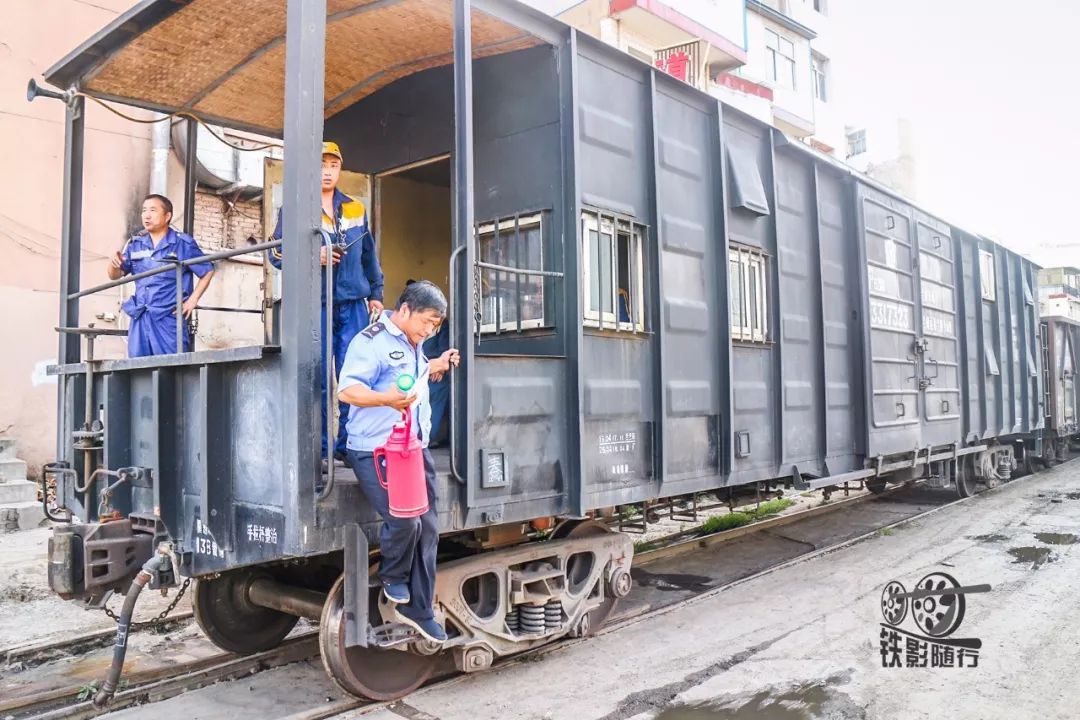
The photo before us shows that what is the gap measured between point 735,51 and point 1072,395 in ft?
42.5

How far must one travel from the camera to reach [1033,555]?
7.13 metres

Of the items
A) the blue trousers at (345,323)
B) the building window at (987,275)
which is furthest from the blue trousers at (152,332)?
the building window at (987,275)

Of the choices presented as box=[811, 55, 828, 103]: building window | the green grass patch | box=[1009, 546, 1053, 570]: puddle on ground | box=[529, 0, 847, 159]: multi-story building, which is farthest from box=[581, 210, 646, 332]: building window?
box=[811, 55, 828, 103]: building window

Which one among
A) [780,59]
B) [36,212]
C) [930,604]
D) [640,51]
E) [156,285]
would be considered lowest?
[930,604]

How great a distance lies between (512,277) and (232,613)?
257 centimetres

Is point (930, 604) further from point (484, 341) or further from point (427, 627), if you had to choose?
point (427, 627)

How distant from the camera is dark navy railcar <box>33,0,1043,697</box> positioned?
10.9 ft

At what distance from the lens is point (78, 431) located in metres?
4.10

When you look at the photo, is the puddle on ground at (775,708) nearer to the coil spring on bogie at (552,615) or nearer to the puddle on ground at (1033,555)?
the coil spring on bogie at (552,615)

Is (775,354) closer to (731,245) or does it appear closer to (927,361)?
(731,245)

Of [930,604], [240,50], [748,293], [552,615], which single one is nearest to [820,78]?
[748,293]

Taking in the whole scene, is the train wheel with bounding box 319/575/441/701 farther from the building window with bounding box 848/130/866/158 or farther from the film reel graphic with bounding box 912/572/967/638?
the building window with bounding box 848/130/866/158

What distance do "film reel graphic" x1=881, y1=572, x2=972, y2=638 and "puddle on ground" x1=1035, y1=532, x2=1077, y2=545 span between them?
2.08 m

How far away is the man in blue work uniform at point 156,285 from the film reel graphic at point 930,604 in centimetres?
488
